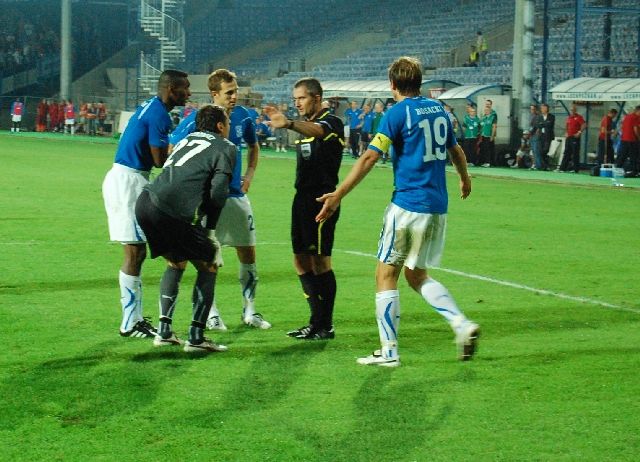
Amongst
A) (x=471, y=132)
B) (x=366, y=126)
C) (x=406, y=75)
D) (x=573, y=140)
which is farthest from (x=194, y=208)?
(x=366, y=126)

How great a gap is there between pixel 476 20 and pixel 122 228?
143ft

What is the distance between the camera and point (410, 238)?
7.44 metres

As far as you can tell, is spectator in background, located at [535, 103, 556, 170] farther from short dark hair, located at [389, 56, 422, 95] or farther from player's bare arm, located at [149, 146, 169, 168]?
short dark hair, located at [389, 56, 422, 95]

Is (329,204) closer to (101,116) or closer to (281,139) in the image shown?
(281,139)

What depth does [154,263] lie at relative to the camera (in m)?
12.6

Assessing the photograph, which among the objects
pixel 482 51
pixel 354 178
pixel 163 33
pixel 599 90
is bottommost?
pixel 354 178

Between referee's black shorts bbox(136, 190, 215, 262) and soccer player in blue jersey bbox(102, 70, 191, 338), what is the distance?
67 cm

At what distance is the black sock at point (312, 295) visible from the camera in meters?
8.59

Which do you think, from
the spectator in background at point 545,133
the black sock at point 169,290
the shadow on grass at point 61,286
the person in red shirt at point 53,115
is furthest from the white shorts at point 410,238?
the person in red shirt at point 53,115

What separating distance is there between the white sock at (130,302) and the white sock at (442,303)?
2.24 m

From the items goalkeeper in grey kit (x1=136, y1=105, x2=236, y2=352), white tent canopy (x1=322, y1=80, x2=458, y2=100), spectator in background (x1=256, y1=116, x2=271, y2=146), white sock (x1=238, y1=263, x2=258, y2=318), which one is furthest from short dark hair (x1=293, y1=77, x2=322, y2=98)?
spectator in background (x1=256, y1=116, x2=271, y2=146)

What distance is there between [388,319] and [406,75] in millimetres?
1618

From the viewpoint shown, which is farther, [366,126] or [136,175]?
[366,126]

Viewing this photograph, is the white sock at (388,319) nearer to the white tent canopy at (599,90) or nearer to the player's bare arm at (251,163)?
the player's bare arm at (251,163)
